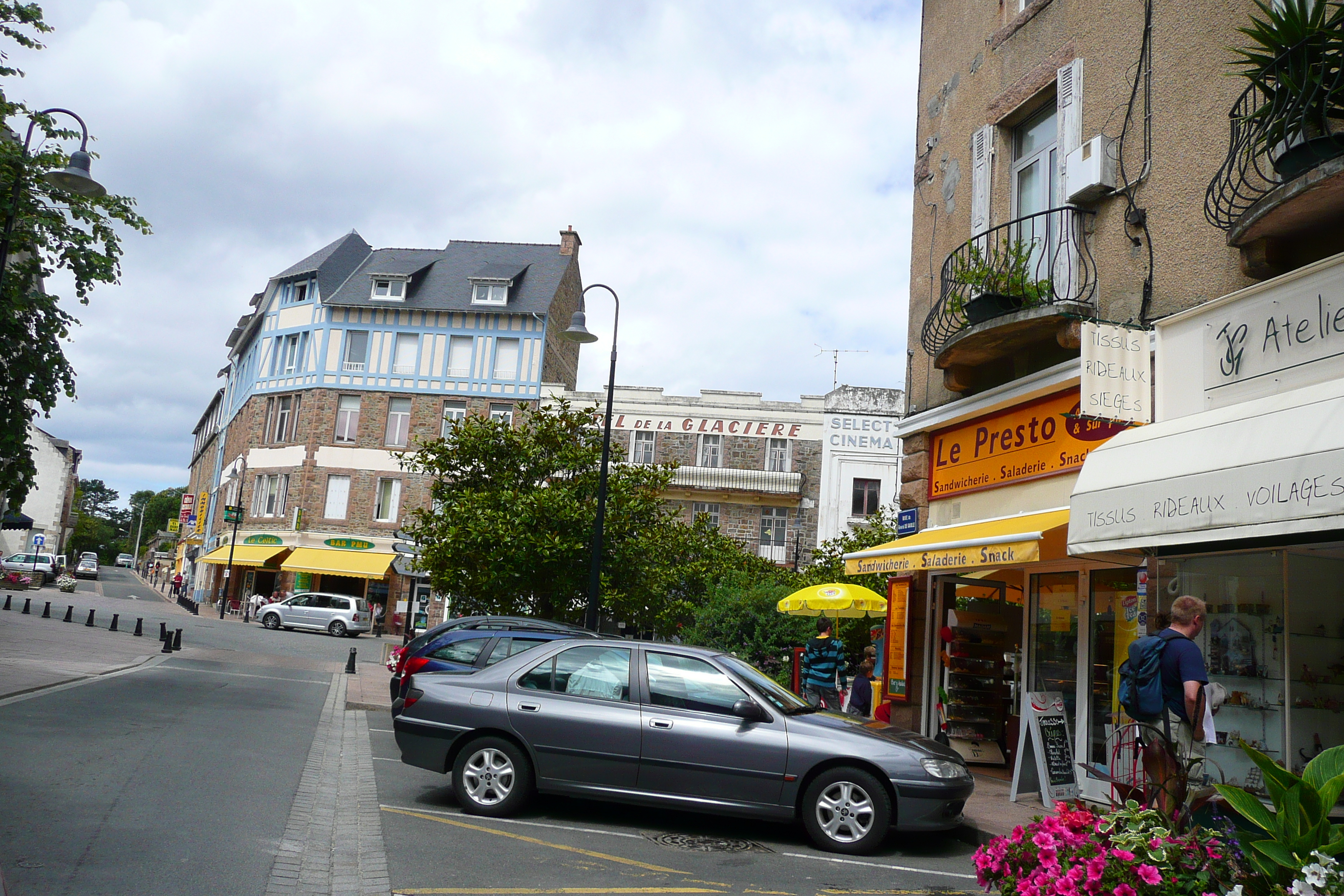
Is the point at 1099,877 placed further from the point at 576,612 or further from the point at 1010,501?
the point at 576,612

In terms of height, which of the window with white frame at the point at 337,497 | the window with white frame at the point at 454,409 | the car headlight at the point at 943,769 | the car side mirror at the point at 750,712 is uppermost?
the window with white frame at the point at 454,409

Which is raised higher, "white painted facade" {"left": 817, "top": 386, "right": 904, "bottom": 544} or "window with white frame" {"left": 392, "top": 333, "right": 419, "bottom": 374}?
"window with white frame" {"left": 392, "top": 333, "right": 419, "bottom": 374}

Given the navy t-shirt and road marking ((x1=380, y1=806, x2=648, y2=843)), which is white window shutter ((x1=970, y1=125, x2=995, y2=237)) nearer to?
the navy t-shirt

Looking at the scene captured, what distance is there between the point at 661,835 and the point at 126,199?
35.6 ft

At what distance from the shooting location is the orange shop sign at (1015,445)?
966 cm

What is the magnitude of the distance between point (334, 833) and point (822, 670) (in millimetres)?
8397

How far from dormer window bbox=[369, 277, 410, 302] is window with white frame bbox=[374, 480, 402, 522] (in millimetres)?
7967

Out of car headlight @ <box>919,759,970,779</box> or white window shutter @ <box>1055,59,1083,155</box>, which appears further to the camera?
white window shutter @ <box>1055,59,1083,155</box>

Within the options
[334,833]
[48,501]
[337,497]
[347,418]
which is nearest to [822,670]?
[334,833]

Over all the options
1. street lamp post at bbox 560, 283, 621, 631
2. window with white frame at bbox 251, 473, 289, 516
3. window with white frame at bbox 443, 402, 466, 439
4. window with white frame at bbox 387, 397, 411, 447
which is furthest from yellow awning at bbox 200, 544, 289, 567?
street lamp post at bbox 560, 283, 621, 631

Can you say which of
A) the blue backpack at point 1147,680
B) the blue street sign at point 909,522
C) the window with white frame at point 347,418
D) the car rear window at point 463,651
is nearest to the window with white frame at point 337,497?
the window with white frame at point 347,418

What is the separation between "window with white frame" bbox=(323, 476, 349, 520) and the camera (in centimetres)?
4278

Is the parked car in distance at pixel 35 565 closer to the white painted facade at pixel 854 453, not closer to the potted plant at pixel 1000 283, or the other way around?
the white painted facade at pixel 854 453

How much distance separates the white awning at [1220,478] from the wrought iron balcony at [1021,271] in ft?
6.78
